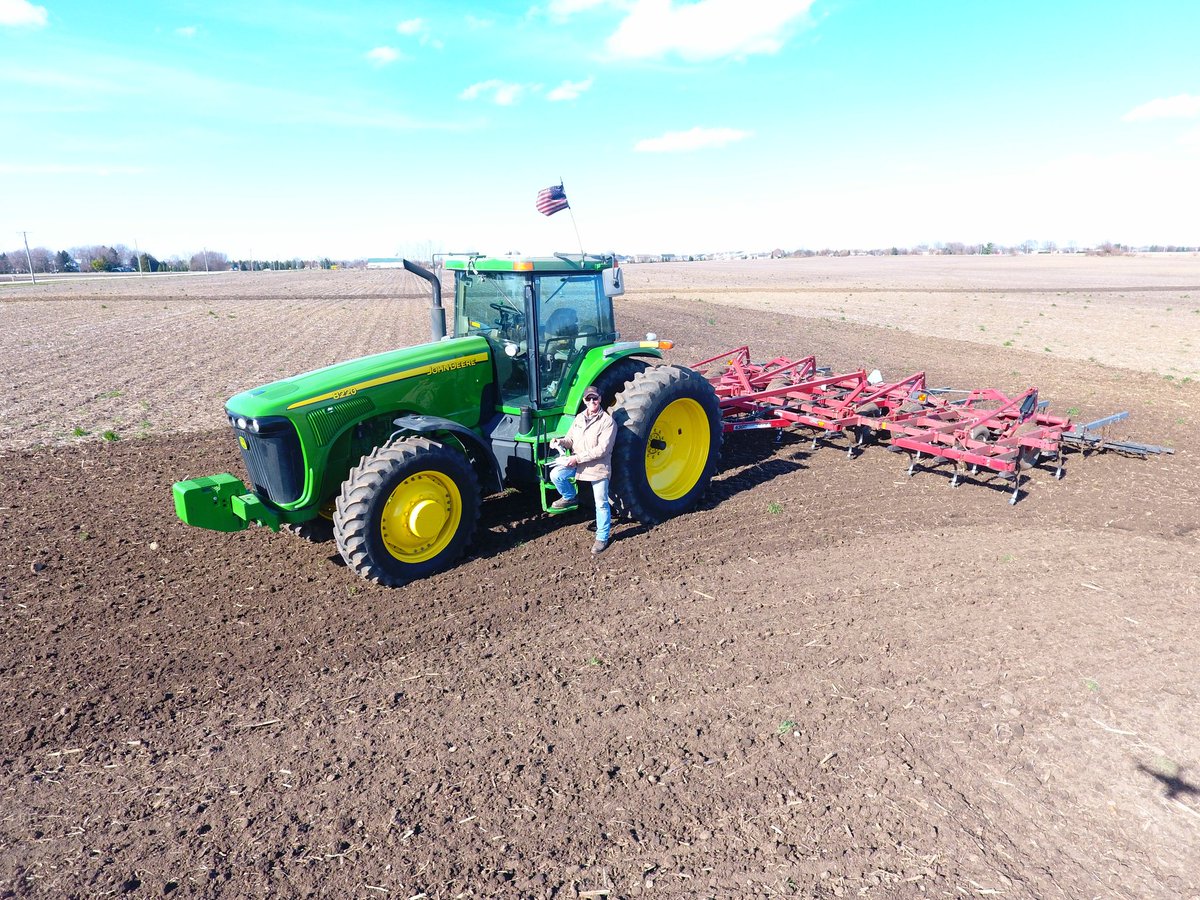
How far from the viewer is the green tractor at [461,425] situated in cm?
540

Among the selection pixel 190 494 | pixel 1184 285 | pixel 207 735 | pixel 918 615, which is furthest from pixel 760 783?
pixel 1184 285

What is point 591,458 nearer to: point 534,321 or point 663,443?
point 534,321

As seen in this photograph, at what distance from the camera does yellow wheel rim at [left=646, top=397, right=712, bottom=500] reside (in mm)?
7238

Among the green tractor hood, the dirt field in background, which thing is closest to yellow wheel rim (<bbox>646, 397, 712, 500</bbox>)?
the dirt field in background

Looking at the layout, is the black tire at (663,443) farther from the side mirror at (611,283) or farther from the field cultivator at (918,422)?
the field cultivator at (918,422)

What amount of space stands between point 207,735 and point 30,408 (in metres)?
9.94

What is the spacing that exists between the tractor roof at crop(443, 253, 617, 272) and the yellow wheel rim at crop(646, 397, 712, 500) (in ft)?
5.06

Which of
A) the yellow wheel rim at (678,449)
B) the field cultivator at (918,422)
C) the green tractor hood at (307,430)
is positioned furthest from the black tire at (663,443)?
the green tractor hood at (307,430)

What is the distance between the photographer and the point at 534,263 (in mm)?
6121

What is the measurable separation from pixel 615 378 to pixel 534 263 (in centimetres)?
141

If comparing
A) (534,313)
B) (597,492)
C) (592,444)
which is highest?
(534,313)

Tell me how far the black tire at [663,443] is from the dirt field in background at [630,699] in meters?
0.30

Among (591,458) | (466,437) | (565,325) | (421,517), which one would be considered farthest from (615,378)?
(421,517)

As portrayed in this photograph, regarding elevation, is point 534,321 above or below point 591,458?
above
